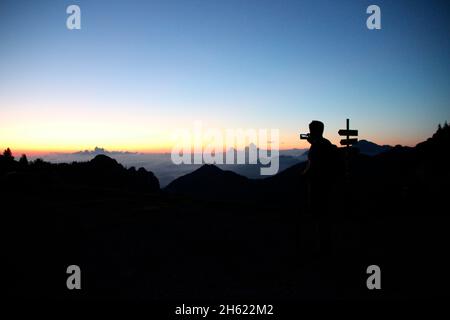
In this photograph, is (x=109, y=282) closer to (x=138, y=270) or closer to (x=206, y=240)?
(x=138, y=270)

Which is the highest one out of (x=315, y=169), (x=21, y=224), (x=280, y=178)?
(x=315, y=169)

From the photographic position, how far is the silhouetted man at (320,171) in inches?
257

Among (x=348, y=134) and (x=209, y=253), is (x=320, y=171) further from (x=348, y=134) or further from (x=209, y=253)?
(x=348, y=134)

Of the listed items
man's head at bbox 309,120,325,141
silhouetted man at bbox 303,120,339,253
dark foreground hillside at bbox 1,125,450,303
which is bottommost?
dark foreground hillside at bbox 1,125,450,303

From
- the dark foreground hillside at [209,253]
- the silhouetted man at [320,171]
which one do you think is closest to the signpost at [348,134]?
the dark foreground hillside at [209,253]

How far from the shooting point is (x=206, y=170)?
563ft

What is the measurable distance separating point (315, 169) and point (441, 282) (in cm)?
341

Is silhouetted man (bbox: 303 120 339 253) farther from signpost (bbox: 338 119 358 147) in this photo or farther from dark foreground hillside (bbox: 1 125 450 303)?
signpost (bbox: 338 119 358 147)

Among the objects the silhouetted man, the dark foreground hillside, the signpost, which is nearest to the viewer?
the dark foreground hillside

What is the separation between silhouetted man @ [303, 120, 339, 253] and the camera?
6535mm

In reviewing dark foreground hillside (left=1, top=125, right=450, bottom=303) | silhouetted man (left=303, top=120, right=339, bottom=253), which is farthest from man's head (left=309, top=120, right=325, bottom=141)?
dark foreground hillside (left=1, top=125, right=450, bottom=303)

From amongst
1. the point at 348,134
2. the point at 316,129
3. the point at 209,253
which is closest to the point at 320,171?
the point at 316,129
